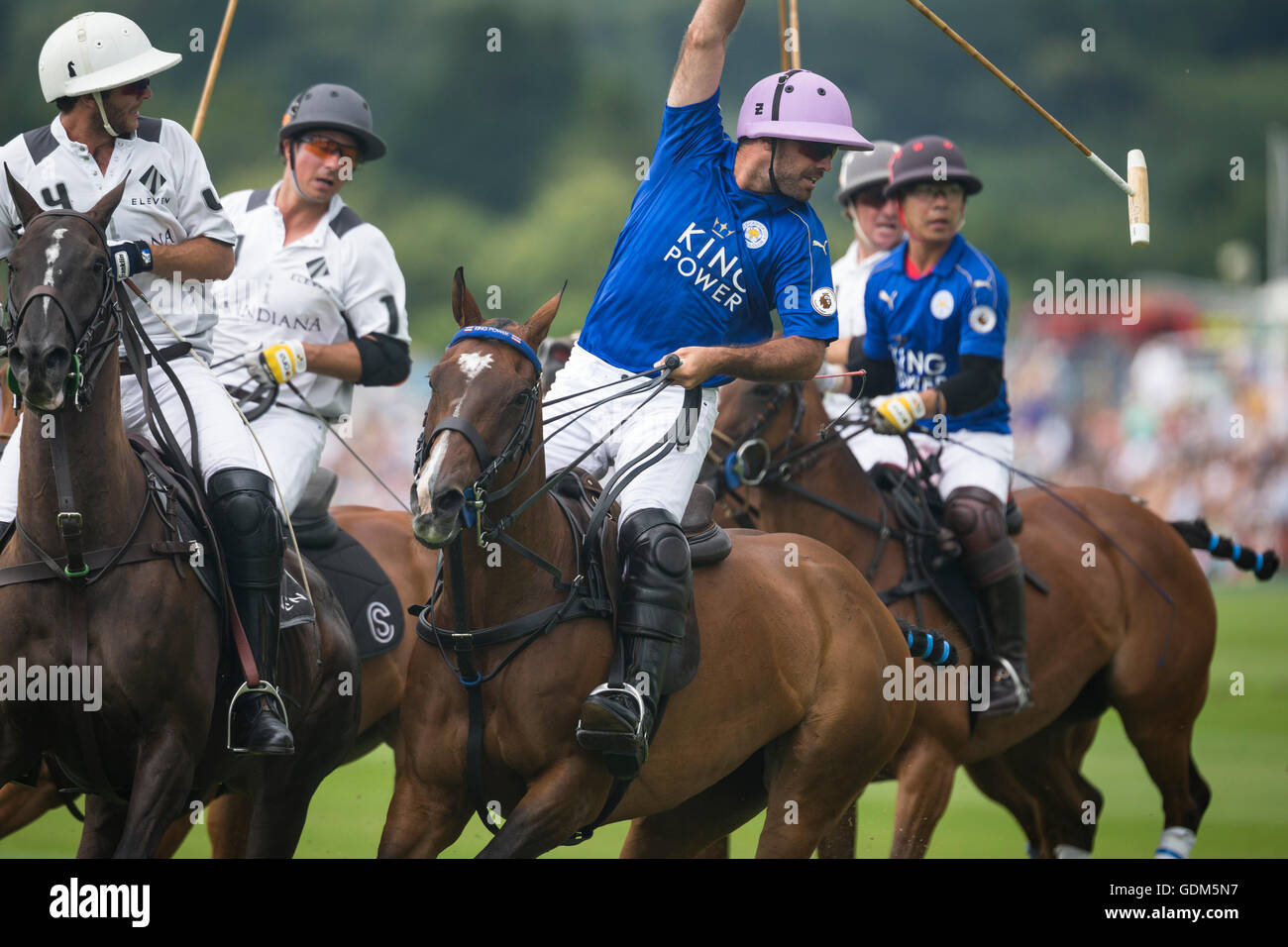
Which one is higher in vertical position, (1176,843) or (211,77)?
(211,77)

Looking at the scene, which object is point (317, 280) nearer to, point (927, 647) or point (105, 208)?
point (105, 208)

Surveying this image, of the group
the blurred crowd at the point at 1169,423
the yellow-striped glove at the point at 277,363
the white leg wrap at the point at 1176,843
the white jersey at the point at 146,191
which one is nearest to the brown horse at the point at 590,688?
the white jersey at the point at 146,191

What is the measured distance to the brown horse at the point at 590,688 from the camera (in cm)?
484

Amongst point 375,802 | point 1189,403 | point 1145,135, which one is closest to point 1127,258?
point 1145,135

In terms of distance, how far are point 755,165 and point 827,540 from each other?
2237 millimetres

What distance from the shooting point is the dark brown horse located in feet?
15.5

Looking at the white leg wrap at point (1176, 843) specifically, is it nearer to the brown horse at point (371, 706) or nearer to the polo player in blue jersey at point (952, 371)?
the polo player in blue jersey at point (952, 371)

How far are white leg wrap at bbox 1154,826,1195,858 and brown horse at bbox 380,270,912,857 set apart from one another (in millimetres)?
2719

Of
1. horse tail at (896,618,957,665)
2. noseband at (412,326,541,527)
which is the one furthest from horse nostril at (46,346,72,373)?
horse tail at (896,618,957,665)

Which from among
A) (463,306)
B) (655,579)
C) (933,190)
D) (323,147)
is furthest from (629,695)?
(933,190)

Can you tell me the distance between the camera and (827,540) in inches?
296

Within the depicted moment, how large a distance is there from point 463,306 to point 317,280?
→ 237 cm

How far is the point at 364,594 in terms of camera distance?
7.12 meters
